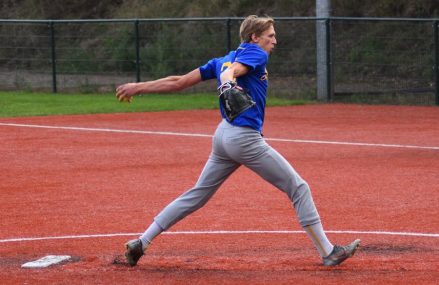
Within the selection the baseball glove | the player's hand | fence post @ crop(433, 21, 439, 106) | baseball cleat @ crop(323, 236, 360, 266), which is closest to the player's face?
the baseball glove

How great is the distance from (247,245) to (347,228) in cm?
129

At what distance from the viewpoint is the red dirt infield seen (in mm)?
8742

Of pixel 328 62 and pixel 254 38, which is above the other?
pixel 254 38

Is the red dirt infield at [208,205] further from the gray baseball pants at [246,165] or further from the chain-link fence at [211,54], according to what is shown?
the chain-link fence at [211,54]

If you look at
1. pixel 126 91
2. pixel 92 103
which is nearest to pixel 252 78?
pixel 126 91

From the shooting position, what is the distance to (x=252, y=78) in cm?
850

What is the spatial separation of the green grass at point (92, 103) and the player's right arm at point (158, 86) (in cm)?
1653

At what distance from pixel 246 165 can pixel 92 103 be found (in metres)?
19.6

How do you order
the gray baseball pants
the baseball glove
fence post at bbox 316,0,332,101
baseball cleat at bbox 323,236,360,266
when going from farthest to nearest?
fence post at bbox 316,0,332,101 < baseball cleat at bbox 323,236,360,266 < the gray baseball pants < the baseball glove

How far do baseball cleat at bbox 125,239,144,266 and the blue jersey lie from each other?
1.27 meters

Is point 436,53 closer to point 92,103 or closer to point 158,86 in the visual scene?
point 92,103

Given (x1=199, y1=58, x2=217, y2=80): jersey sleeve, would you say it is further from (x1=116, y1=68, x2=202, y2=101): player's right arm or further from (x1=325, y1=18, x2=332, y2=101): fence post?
(x1=325, y1=18, x2=332, y2=101): fence post

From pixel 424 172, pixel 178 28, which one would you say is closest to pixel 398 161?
pixel 424 172

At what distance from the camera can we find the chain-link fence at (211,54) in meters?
28.8
